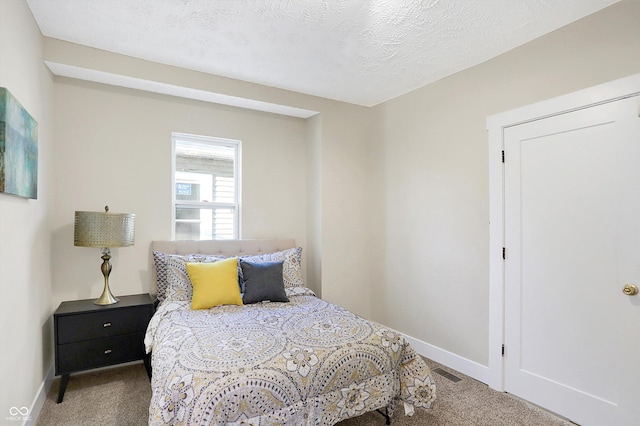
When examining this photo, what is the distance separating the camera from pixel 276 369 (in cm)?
176

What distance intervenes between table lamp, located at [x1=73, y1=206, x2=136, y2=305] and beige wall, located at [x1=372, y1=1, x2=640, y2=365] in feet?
8.32

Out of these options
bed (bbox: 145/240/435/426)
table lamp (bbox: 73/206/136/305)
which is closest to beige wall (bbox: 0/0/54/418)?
table lamp (bbox: 73/206/136/305)

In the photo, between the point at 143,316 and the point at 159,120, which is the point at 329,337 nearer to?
the point at 143,316

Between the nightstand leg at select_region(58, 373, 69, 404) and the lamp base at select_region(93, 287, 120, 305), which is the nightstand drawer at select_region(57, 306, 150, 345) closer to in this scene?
the lamp base at select_region(93, 287, 120, 305)

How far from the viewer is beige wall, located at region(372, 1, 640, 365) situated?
7.34 feet

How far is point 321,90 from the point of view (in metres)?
3.55

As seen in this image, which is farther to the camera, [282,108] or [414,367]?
[282,108]

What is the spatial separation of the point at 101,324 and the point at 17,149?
4.73ft

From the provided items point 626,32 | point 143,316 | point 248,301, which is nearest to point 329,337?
point 248,301

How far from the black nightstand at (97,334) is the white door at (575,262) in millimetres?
2912

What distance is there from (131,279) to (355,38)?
2772 mm

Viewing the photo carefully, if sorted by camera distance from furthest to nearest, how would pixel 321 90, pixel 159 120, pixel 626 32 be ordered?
pixel 321 90, pixel 159 120, pixel 626 32

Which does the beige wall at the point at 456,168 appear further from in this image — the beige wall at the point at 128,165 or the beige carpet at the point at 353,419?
the beige wall at the point at 128,165

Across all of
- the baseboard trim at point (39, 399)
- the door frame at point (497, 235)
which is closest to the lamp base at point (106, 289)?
the baseboard trim at point (39, 399)
